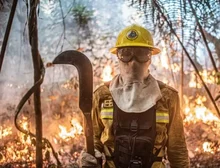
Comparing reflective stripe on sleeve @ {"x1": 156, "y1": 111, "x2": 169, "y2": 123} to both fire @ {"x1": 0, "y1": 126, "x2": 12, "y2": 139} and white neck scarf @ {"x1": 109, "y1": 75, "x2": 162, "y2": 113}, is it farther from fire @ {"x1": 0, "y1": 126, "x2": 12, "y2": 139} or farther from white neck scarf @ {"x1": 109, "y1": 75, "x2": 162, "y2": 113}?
fire @ {"x1": 0, "y1": 126, "x2": 12, "y2": 139}

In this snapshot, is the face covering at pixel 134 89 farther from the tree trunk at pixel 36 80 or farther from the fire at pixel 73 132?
the fire at pixel 73 132

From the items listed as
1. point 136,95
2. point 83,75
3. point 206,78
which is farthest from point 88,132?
point 206,78

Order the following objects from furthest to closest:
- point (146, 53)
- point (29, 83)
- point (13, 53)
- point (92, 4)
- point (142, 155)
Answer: point (92, 4) → point (29, 83) → point (13, 53) → point (146, 53) → point (142, 155)

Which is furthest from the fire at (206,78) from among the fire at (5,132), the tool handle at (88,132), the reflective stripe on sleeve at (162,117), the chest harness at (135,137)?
the fire at (5,132)

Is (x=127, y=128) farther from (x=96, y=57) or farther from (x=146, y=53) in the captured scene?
(x=96, y=57)

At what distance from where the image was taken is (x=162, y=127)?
2145 millimetres

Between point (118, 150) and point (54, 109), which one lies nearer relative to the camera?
point (118, 150)

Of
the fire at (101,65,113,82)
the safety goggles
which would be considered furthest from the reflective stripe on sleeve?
the fire at (101,65,113,82)

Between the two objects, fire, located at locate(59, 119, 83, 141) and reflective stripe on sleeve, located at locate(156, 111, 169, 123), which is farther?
fire, located at locate(59, 119, 83, 141)

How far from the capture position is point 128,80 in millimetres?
2268

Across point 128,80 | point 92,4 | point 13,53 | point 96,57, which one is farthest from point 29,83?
point 128,80

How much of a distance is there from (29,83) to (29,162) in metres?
3.81

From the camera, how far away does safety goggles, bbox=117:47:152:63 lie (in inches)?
88.0

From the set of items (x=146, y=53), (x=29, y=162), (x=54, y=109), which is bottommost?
(x=29, y=162)
